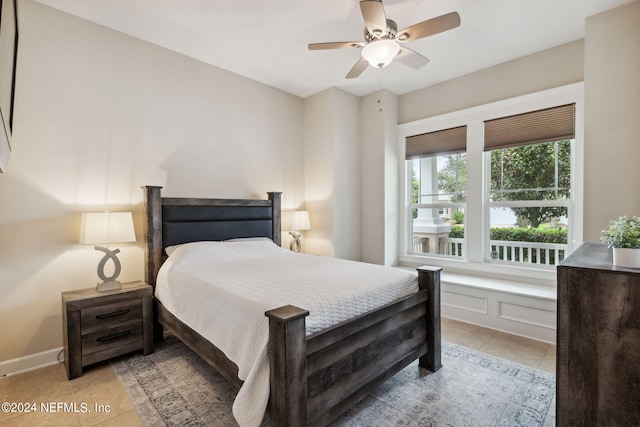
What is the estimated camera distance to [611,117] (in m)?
2.47

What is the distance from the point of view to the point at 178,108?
127 inches

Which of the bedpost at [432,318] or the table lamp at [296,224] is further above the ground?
the table lamp at [296,224]

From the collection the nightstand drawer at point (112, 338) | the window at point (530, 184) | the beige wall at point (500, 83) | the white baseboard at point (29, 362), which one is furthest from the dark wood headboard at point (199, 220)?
the window at point (530, 184)

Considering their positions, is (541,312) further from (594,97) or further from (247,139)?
(247,139)

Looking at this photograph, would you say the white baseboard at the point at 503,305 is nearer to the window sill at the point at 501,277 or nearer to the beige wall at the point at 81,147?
the window sill at the point at 501,277

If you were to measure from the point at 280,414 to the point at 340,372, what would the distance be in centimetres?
40

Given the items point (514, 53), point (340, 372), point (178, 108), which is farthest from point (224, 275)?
point (514, 53)

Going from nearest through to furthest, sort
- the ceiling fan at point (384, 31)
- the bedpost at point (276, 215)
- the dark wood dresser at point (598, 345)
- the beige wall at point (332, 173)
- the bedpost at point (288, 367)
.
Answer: the dark wood dresser at point (598, 345)
the bedpost at point (288, 367)
the ceiling fan at point (384, 31)
the bedpost at point (276, 215)
the beige wall at point (332, 173)

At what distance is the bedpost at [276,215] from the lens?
384 centimetres

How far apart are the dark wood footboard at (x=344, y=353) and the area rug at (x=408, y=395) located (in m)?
0.18

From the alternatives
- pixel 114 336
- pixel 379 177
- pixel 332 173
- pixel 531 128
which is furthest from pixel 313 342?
pixel 531 128

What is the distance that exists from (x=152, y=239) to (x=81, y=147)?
3.23ft

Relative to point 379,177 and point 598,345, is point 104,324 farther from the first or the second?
point 379,177

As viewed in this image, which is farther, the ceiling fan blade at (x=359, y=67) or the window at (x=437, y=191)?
the window at (x=437, y=191)
